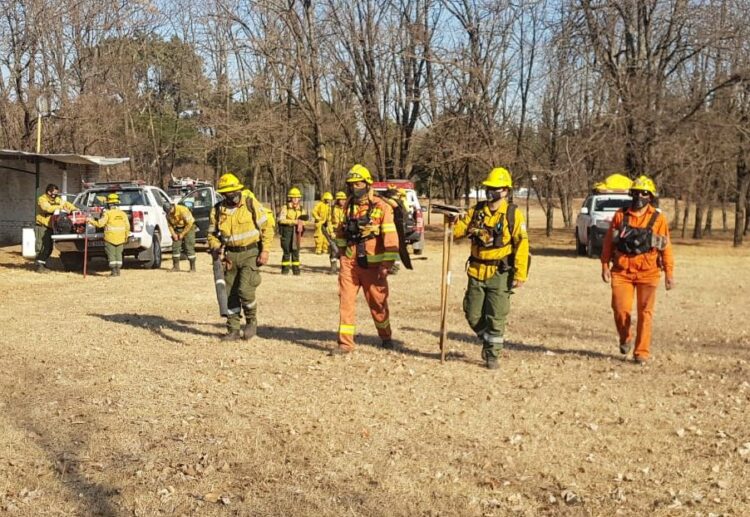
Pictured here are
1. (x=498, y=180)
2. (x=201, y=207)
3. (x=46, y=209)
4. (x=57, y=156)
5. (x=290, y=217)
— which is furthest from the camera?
(x=201, y=207)

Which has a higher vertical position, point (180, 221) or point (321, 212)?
point (321, 212)

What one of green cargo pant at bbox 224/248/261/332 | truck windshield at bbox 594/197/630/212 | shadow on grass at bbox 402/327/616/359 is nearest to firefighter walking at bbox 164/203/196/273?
green cargo pant at bbox 224/248/261/332

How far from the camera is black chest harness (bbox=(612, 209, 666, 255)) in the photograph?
25.6ft

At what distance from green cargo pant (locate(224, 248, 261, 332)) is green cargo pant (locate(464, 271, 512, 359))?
2360mm

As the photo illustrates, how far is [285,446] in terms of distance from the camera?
539 centimetres

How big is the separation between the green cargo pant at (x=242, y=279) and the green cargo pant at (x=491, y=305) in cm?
236

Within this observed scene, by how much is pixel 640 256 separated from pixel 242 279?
3991 mm

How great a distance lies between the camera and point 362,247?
8.07 m

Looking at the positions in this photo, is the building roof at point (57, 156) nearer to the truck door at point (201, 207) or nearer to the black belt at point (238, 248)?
the truck door at point (201, 207)

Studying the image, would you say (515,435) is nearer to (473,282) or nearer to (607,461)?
(607,461)

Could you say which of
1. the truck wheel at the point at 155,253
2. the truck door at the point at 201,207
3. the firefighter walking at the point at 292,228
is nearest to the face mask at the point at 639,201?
the firefighter walking at the point at 292,228

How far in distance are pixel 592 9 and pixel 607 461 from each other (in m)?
21.7

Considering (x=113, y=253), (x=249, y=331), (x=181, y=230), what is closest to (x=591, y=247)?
(x=181, y=230)

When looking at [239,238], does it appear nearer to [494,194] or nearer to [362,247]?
[362,247]
